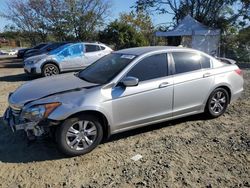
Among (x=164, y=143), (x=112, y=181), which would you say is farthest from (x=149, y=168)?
(x=164, y=143)

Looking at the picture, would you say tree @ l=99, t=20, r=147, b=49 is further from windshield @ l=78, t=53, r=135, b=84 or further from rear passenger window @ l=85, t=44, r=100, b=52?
windshield @ l=78, t=53, r=135, b=84

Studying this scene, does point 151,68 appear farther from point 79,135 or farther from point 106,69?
point 79,135

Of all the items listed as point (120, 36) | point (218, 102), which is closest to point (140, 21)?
point (120, 36)

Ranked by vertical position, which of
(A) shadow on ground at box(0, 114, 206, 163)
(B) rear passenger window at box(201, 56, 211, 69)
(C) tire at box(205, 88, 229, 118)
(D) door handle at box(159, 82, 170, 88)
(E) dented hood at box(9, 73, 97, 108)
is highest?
(B) rear passenger window at box(201, 56, 211, 69)

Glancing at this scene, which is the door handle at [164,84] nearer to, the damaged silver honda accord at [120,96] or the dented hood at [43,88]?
the damaged silver honda accord at [120,96]

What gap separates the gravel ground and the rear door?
17.1 inches

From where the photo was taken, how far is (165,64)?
502 centimetres

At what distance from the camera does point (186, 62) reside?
5.27 metres

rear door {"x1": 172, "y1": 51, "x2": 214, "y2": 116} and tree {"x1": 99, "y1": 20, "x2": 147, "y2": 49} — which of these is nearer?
rear door {"x1": 172, "y1": 51, "x2": 214, "y2": 116}

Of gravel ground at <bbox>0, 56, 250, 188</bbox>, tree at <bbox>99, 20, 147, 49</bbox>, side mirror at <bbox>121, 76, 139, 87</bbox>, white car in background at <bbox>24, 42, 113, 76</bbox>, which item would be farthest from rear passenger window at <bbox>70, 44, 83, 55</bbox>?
tree at <bbox>99, 20, 147, 49</bbox>

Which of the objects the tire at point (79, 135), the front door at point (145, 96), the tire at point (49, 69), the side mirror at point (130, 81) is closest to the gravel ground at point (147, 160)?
the tire at point (79, 135)

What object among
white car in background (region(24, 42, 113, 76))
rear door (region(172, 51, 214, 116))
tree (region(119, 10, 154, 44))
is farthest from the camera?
tree (region(119, 10, 154, 44))

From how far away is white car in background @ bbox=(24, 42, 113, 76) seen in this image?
449 inches

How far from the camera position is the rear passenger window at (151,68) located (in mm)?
4691
